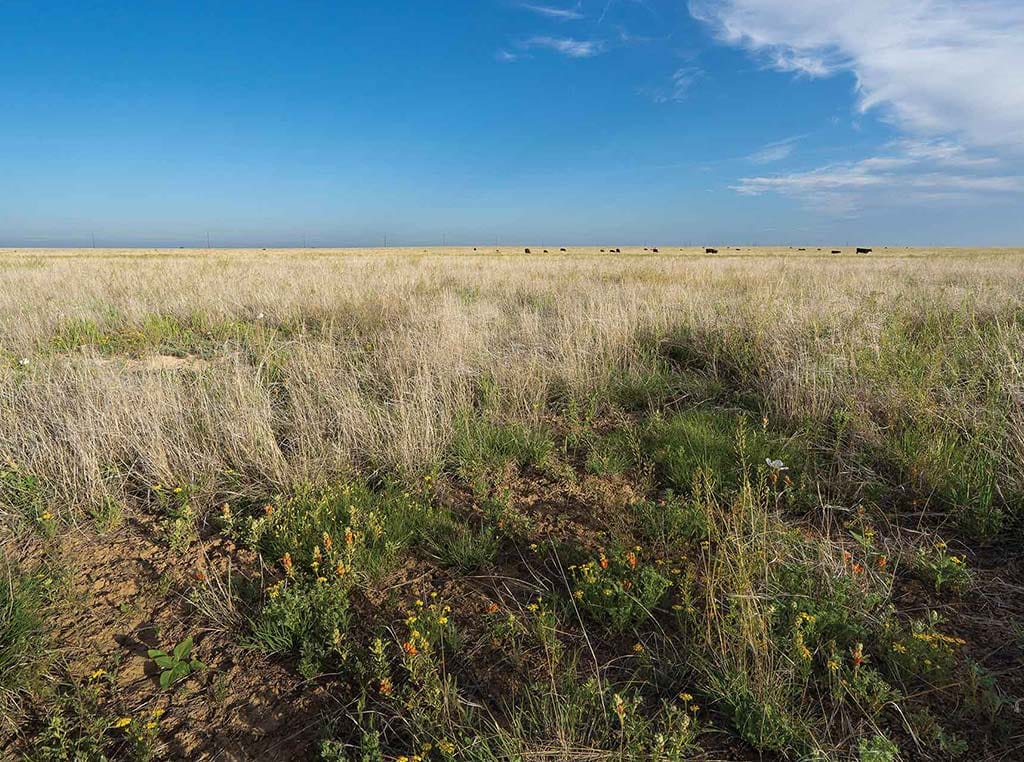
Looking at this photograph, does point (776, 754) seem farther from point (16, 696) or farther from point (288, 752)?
point (16, 696)

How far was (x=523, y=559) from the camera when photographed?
2.52 meters

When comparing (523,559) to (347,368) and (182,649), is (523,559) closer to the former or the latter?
(182,649)

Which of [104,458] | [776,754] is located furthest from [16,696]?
[776,754]

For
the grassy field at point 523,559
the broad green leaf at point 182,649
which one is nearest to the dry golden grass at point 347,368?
the grassy field at point 523,559

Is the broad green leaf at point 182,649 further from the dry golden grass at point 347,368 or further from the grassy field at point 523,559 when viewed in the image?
the dry golden grass at point 347,368

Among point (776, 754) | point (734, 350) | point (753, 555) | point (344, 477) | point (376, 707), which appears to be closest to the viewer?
point (776, 754)

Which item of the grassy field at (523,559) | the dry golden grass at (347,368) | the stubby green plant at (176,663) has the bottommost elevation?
the stubby green plant at (176,663)

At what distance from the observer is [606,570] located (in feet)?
7.47

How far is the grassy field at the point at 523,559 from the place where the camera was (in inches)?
66.0

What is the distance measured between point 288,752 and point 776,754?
164 centimetres

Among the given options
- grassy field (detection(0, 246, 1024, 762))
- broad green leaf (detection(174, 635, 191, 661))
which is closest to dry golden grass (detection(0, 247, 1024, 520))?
grassy field (detection(0, 246, 1024, 762))

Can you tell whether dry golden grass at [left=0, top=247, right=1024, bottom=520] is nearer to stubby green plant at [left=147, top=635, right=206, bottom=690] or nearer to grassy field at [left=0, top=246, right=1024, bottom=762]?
grassy field at [left=0, top=246, right=1024, bottom=762]

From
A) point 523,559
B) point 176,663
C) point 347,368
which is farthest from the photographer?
point 347,368

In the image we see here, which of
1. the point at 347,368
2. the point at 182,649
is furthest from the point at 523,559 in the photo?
the point at 347,368
